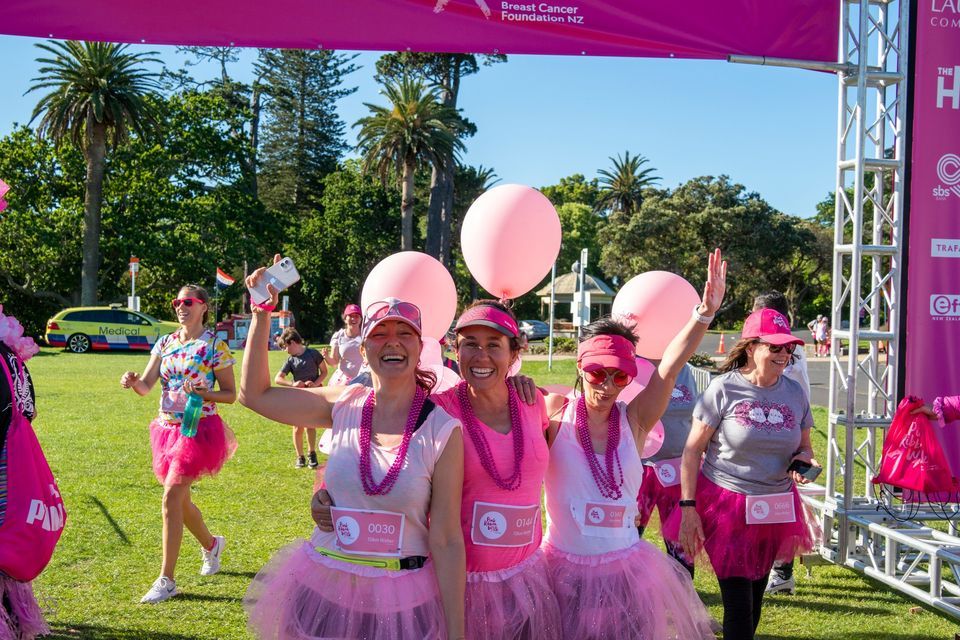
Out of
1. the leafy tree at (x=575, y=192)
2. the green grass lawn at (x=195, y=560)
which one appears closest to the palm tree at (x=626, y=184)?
the leafy tree at (x=575, y=192)

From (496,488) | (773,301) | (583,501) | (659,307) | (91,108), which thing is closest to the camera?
(496,488)

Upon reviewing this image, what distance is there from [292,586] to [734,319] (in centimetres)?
5613

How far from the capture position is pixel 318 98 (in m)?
51.2

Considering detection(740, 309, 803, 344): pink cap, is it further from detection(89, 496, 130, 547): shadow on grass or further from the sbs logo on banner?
detection(89, 496, 130, 547): shadow on grass

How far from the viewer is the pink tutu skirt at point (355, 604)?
249 centimetres

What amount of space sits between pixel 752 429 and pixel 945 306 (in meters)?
2.97

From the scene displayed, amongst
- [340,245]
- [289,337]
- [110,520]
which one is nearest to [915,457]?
[110,520]

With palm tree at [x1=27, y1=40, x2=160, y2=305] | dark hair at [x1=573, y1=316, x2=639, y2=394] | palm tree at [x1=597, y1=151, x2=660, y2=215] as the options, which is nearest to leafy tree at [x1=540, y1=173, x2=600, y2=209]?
palm tree at [x1=597, y1=151, x2=660, y2=215]

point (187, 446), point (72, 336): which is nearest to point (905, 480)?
point (187, 446)

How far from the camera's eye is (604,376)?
2947mm

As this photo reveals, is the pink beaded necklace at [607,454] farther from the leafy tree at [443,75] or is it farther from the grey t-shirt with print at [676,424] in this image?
the leafy tree at [443,75]

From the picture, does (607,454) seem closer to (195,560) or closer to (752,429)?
(752,429)

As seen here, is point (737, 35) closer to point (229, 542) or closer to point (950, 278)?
point (950, 278)

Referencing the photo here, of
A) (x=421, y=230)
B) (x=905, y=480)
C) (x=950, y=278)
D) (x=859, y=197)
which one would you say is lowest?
(x=905, y=480)
